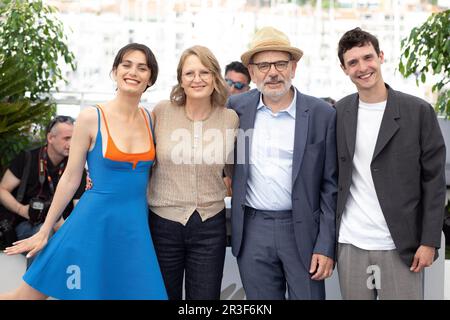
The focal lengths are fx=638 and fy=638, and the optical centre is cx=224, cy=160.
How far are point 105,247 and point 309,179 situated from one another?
2.70ft

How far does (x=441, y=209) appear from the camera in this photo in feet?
7.77

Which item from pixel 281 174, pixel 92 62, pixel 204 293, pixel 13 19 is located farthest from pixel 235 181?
pixel 92 62

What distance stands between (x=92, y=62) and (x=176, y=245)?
19.7 ft

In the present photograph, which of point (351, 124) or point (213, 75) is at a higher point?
point (213, 75)

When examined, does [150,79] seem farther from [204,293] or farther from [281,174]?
[204,293]

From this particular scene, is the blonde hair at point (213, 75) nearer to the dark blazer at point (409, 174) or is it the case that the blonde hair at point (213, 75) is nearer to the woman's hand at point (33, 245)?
the dark blazer at point (409, 174)

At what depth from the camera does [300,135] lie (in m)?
2.46

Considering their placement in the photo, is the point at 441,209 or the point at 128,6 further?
the point at 128,6

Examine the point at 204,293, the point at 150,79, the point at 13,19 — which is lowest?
the point at 204,293

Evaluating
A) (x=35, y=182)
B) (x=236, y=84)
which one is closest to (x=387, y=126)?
(x=236, y=84)

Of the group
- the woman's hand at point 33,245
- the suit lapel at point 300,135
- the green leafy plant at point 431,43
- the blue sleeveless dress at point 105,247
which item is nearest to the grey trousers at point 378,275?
the suit lapel at point 300,135

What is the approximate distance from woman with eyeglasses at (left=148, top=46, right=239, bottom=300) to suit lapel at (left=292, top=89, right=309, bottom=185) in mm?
266

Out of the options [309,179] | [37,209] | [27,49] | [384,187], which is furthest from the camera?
[27,49]

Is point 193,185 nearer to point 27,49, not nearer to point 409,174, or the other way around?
point 409,174
